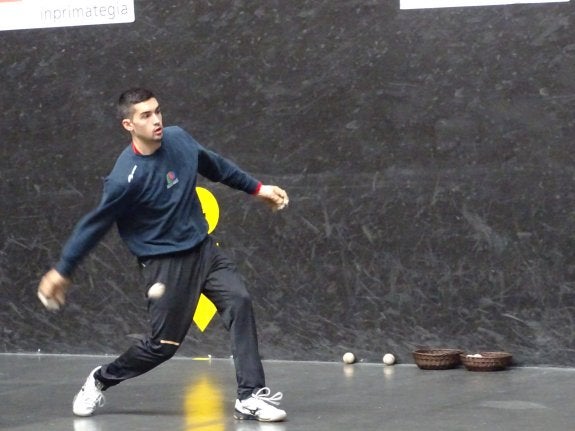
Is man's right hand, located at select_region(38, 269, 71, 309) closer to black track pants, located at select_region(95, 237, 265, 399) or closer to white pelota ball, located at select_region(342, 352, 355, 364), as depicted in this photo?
A: black track pants, located at select_region(95, 237, 265, 399)

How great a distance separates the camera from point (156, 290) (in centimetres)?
645

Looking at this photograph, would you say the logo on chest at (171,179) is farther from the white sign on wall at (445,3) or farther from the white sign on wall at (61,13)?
the white sign on wall at (61,13)

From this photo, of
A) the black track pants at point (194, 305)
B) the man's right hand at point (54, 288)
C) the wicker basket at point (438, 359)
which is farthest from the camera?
the wicker basket at point (438, 359)

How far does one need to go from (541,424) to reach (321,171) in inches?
104

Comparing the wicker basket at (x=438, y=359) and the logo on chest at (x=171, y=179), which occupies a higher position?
the logo on chest at (x=171, y=179)

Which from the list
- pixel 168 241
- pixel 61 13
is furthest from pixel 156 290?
pixel 61 13

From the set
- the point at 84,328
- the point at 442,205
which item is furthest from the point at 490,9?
the point at 84,328

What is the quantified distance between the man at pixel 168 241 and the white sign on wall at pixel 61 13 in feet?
7.70

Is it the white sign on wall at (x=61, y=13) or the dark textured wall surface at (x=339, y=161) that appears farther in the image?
the white sign on wall at (x=61, y=13)

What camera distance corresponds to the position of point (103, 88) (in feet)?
29.3

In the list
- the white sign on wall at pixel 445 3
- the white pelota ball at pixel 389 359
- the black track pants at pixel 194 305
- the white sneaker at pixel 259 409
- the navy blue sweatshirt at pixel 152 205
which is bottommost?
the white sneaker at pixel 259 409

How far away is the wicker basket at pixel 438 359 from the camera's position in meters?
7.92

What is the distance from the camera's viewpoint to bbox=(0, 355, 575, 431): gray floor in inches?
252

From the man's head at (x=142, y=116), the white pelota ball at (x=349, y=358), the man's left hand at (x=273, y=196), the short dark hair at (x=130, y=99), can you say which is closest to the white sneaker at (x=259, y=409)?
the man's left hand at (x=273, y=196)
